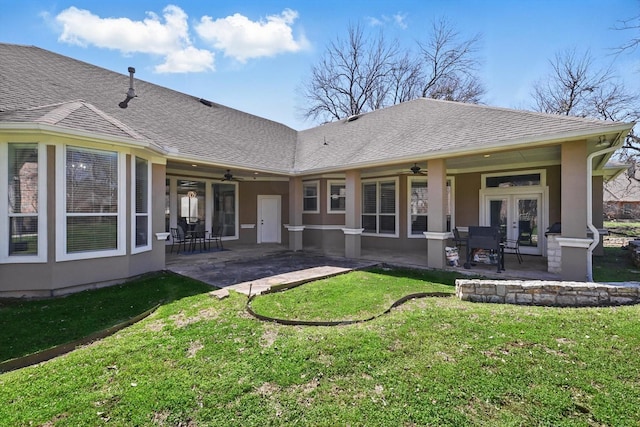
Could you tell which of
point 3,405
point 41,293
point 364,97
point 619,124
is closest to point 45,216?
point 41,293

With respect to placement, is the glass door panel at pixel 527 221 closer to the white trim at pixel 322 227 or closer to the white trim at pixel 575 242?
the white trim at pixel 575 242

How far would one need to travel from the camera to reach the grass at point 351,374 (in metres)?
2.44

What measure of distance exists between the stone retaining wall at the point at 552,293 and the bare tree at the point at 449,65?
22.4 m

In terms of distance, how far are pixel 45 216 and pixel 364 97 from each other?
23626mm

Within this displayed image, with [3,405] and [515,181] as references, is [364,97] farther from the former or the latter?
[3,405]

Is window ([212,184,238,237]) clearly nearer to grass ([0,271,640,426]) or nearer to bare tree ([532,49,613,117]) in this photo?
grass ([0,271,640,426])

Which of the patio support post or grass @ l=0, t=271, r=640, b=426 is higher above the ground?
the patio support post

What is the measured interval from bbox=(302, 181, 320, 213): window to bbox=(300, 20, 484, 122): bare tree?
14951 mm

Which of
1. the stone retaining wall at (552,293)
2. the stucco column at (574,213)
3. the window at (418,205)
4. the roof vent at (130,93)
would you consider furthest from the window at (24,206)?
the window at (418,205)

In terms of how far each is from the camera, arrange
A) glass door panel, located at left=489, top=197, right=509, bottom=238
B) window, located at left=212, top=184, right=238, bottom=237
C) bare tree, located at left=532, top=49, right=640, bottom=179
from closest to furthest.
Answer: glass door panel, located at left=489, top=197, right=509, bottom=238 → window, located at left=212, top=184, right=238, bottom=237 → bare tree, located at left=532, top=49, right=640, bottom=179

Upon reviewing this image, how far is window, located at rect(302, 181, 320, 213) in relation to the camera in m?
12.2

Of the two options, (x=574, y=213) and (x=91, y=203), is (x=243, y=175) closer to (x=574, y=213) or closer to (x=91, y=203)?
(x=91, y=203)

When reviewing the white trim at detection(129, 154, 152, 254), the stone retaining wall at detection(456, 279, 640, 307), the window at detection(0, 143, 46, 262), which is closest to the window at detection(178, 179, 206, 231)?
the white trim at detection(129, 154, 152, 254)

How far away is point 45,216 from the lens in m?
5.29
